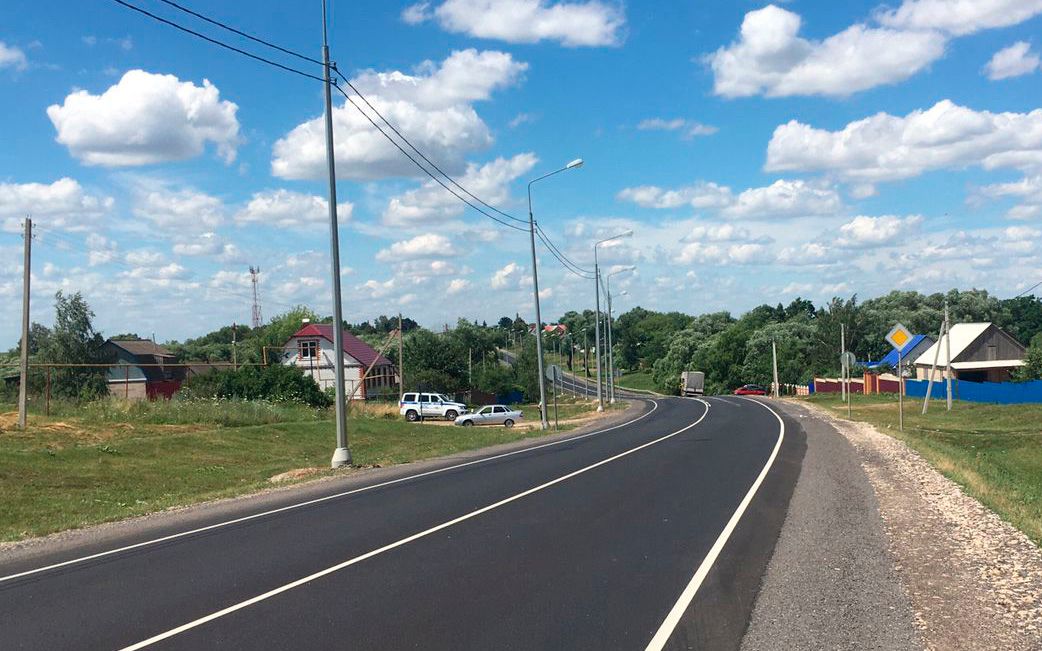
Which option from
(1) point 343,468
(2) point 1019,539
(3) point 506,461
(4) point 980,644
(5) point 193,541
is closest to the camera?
(4) point 980,644

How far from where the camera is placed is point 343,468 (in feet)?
68.4

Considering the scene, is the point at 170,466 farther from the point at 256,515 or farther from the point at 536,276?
the point at 536,276

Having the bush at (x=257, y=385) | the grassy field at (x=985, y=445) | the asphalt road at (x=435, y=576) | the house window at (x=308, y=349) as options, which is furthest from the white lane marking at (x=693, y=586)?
the house window at (x=308, y=349)

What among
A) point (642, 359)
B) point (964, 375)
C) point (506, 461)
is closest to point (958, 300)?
point (964, 375)

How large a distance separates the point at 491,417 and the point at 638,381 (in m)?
99.1

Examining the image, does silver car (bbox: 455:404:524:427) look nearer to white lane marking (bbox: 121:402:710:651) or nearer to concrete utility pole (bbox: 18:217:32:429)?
concrete utility pole (bbox: 18:217:32:429)

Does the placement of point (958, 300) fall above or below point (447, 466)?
above

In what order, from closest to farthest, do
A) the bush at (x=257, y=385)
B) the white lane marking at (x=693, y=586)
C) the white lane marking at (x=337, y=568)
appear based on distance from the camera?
the white lane marking at (x=693, y=586) → the white lane marking at (x=337, y=568) → the bush at (x=257, y=385)

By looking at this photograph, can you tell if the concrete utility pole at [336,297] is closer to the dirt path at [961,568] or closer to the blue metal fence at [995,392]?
the dirt path at [961,568]

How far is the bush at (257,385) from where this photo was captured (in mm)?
47500

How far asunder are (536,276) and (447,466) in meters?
19.4

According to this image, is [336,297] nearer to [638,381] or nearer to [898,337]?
[898,337]

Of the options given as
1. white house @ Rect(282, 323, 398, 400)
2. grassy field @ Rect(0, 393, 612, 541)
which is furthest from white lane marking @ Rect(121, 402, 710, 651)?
white house @ Rect(282, 323, 398, 400)

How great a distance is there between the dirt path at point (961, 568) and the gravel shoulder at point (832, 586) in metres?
0.19
